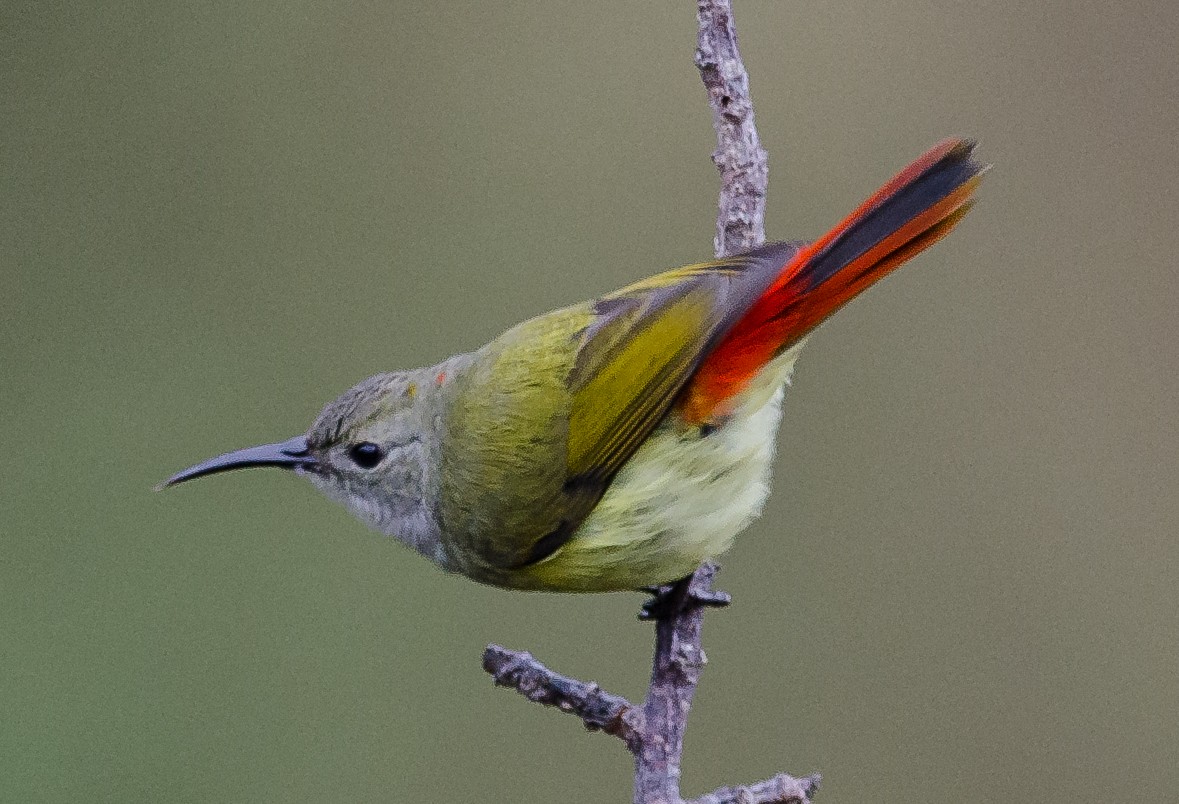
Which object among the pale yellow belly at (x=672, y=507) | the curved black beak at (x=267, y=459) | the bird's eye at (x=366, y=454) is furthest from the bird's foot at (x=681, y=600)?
the curved black beak at (x=267, y=459)

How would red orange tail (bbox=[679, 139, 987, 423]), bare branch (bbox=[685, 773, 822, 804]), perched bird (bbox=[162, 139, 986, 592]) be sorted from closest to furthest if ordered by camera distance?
bare branch (bbox=[685, 773, 822, 804]) < red orange tail (bbox=[679, 139, 987, 423]) < perched bird (bbox=[162, 139, 986, 592])

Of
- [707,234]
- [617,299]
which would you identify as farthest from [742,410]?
[707,234]

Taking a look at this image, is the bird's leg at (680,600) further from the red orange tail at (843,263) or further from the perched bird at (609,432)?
the red orange tail at (843,263)

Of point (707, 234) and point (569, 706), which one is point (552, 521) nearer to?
point (569, 706)

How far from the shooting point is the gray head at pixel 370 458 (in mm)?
3238

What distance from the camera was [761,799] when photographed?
2.56 metres

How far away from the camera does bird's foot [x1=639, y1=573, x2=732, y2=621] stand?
128 inches

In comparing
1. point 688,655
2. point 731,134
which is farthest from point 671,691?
point 731,134

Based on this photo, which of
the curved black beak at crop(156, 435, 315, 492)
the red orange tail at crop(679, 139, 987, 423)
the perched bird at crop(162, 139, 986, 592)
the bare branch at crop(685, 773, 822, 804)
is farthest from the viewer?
the curved black beak at crop(156, 435, 315, 492)

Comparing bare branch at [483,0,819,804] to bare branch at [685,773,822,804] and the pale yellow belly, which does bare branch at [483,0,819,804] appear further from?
the pale yellow belly

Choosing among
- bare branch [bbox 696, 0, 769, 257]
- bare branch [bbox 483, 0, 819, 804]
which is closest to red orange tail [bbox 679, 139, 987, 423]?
bare branch [bbox 696, 0, 769, 257]

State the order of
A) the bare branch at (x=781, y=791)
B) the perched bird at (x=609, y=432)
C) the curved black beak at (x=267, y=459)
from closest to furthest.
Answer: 1. the bare branch at (x=781, y=791)
2. the perched bird at (x=609, y=432)
3. the curved black beak at (x=267, y=459)

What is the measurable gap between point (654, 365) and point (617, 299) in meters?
0.25

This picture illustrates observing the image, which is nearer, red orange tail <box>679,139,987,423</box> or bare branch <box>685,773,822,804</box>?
bare branch <box>685,773,822,804</box>
